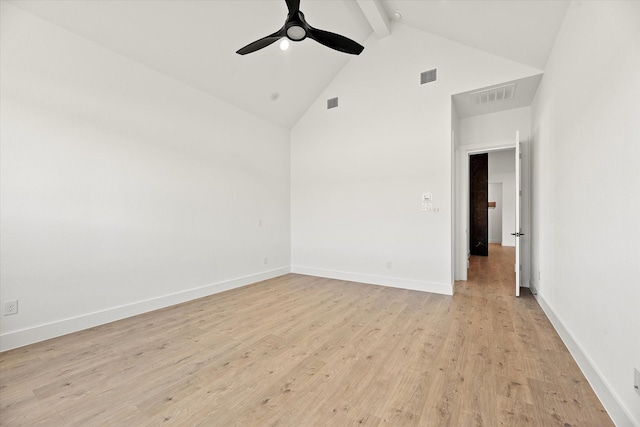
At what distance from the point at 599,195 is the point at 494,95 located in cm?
297

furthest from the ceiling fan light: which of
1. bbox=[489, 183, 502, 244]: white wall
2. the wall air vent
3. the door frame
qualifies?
bbox=[489, 183, 502, 244]: white wall

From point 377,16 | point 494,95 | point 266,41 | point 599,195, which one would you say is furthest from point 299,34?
point 494,95

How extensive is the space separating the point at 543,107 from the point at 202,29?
170 inches

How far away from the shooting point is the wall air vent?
13.2ft

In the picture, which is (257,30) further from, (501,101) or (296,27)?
(501,101)

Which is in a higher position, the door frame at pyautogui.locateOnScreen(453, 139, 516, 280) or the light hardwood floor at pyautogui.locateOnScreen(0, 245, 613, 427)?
the door frame at pyautogui.locateOnScreen(453, 139, 516, 280)

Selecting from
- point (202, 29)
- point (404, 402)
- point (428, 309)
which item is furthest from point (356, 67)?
point (404, 402)

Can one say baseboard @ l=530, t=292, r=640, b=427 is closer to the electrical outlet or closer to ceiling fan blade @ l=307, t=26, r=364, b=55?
ceiling fan blade @ l=307, t=26, r=364, b=55

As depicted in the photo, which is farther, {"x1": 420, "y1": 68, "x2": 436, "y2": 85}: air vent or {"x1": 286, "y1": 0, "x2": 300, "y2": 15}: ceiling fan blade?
{"x1": 420, "y1": 68, "x2": 436, "y2": 85}: air vent

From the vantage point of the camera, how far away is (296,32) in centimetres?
242

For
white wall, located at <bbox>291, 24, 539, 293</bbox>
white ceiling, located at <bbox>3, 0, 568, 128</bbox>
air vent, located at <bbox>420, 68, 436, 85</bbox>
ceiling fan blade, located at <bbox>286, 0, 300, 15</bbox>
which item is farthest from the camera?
air vent, located at <bbox>420, 68, 436, 85</bbox>

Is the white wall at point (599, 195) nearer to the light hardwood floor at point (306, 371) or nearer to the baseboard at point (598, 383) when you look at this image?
the baseboard at point (598, 383)

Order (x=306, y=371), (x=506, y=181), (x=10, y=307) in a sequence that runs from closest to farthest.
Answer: (x=306, y=371) < (x=10, y=307) < (x=506, y=181)

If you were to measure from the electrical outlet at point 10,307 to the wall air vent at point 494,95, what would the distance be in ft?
19.3
